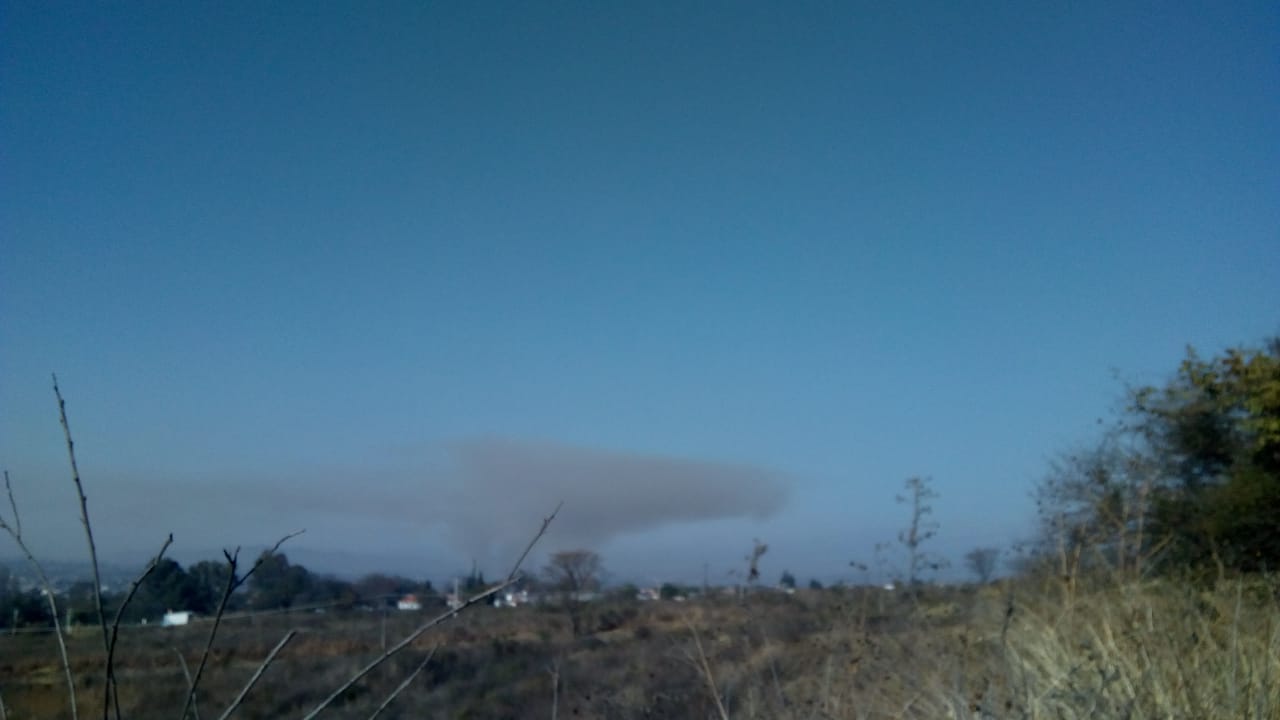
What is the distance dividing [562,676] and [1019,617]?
31.5 feet

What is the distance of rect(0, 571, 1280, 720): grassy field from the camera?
17.2 ft

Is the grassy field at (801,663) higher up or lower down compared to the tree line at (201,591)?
lower down

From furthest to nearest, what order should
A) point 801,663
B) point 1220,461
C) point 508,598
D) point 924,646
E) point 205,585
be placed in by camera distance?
point 1220,461, point 801,663, point 924,646, point 205,585, point 508,598

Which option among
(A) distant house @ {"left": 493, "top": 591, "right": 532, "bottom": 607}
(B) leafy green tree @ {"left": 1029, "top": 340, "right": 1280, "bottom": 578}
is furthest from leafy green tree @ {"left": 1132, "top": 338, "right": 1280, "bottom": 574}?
(A) distant house @ {"left": 493, "top": 591, "right": 532, "bottom": 607}

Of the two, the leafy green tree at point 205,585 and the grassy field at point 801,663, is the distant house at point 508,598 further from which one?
the leafy green tree at point 205,585

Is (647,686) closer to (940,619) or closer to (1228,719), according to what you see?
(940,619)

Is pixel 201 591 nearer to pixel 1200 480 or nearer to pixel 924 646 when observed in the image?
pixel 924 646

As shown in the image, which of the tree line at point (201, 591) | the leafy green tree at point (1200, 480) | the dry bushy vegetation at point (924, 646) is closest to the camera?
the tree line at point (201, 591)

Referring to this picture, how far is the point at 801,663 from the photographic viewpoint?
12.0 metres

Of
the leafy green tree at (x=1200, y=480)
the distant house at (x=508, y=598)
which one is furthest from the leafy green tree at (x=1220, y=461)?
the distant house at (x=508, y=598)

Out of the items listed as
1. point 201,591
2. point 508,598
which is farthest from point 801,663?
point 508,598

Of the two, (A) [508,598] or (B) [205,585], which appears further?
(B) [205,585]

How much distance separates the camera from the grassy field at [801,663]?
5.25 m

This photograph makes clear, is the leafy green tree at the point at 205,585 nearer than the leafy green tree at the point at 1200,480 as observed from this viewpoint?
Yes
